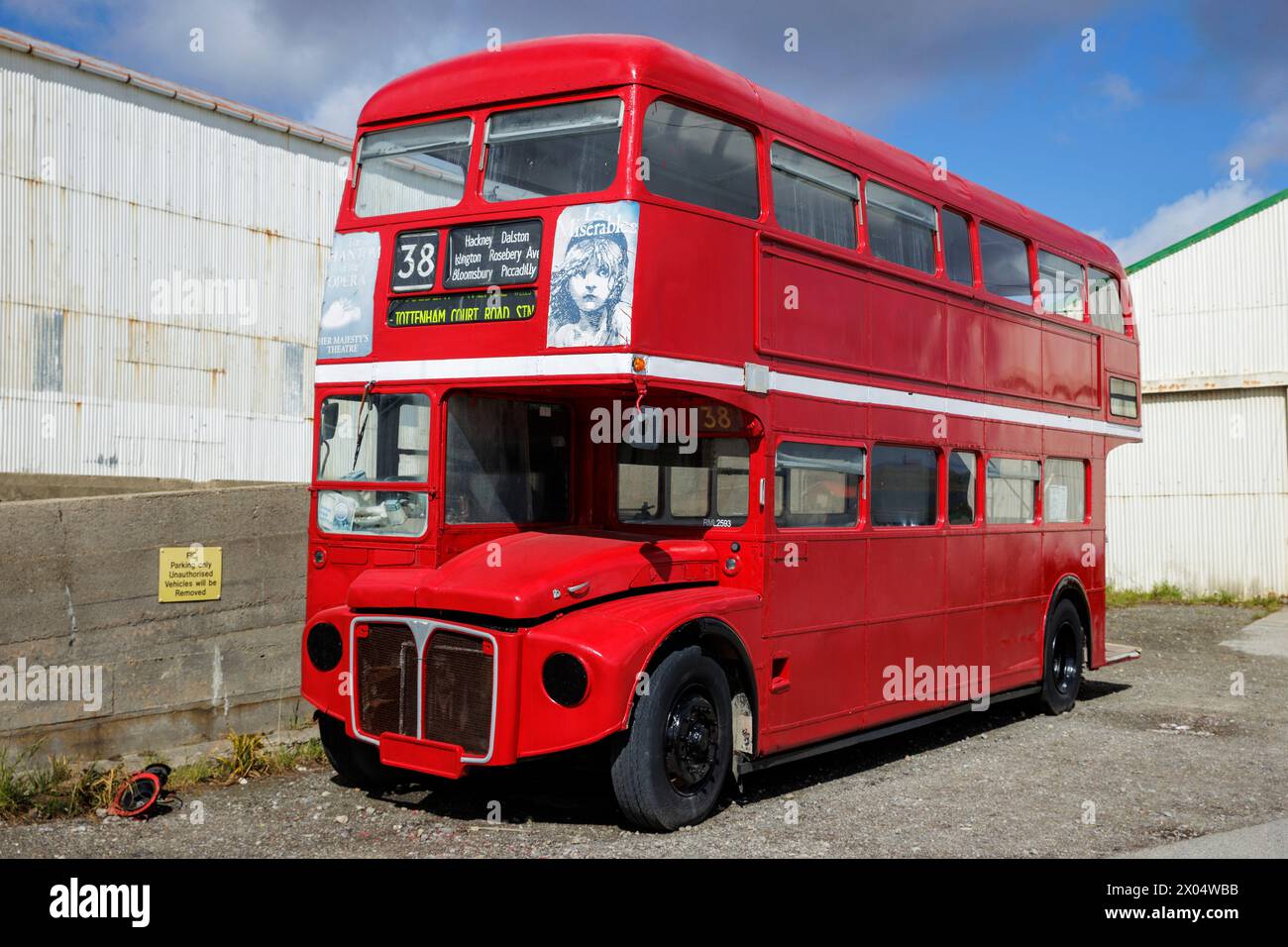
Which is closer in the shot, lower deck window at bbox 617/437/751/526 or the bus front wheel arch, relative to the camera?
the bus front wheel arch

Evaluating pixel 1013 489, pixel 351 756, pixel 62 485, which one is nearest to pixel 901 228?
pixel 1013 489

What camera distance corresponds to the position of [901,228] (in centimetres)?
902

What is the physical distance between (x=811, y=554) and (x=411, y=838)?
3074 mm

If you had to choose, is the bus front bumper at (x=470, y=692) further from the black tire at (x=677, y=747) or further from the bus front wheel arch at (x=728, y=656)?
the bus front wheel arch at (x=728, y=656)

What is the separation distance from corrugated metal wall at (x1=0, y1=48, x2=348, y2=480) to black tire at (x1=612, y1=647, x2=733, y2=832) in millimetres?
10049

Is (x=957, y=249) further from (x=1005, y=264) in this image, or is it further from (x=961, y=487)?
(x=961, y=487)

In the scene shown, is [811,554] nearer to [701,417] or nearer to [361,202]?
[701,417]

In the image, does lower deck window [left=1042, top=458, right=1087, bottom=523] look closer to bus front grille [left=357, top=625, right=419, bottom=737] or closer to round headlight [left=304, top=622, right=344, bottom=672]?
bus front grille [left=357, top=625, right=419, bottom=737]

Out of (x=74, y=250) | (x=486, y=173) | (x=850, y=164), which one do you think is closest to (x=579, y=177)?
(x=486, y=173)

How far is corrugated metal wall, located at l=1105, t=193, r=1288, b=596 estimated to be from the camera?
66.7 feet

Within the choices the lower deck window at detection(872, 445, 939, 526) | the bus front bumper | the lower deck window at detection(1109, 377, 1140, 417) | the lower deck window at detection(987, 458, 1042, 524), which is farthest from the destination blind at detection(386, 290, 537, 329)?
the lower deck window at detection(1109, 377, 1140, 417)

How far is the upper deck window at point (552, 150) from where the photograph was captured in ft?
22.5

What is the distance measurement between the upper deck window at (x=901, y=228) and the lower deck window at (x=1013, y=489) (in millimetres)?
1984

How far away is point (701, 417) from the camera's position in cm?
779
